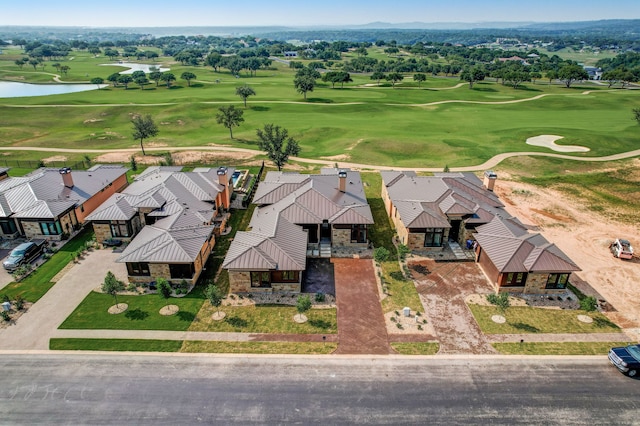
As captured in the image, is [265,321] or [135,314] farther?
[135,314]

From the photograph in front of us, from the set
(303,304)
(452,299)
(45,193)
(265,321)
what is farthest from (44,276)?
(452,299)

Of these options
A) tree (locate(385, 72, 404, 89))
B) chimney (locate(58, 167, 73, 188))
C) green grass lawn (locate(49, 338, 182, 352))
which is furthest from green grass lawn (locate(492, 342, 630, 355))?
tree (locate(385, 72, 404, 89))

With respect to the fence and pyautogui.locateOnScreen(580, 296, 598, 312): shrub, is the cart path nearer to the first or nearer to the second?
the fence

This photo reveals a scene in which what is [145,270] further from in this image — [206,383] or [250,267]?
[206,383]

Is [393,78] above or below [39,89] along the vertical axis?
above

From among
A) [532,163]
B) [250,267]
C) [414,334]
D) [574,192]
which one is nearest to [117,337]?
[250,267]

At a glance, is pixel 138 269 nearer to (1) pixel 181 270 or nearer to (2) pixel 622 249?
(1) pixel 181 270
